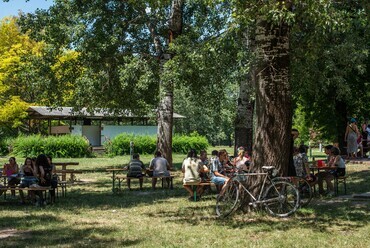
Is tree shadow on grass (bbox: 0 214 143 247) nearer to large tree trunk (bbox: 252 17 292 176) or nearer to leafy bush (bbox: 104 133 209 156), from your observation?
large tree trunk (bbox: 252 17 292 176)

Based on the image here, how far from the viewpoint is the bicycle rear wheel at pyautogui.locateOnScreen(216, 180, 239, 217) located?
34.1ft

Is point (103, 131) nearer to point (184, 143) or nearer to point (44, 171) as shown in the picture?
point (184, 143)

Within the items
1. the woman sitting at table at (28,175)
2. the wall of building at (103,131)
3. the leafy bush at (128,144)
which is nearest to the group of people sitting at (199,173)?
the woman sitting at table at (28,175)

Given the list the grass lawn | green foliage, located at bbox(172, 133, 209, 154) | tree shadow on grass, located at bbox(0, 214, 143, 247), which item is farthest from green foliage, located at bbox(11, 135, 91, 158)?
tree shadow on grass, located at bbox(0, 214, 143, 247)

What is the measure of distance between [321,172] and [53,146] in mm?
25594

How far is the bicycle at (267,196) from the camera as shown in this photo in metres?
10.2

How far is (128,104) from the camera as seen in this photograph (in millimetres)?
25172

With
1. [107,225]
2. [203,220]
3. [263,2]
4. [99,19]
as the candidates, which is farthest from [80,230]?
[99,19]

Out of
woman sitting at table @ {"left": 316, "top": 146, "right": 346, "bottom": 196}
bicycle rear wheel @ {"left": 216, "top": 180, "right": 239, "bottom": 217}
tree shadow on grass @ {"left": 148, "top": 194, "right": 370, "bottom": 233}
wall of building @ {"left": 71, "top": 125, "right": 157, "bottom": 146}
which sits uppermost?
wall of building @ {"left": 71, "top": 125, "right": 157, "bottom": 146}

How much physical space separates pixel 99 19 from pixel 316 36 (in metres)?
11.9

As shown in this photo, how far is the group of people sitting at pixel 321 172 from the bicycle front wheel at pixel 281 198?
228cm

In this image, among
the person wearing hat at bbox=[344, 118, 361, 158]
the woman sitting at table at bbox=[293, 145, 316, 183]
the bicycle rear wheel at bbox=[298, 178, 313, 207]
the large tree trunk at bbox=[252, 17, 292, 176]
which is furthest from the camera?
the person wearing hat at bbox=[344, 118, 361, 158]

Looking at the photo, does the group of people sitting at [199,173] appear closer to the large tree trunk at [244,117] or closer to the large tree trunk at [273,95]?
the large tree trunk at [273,95]

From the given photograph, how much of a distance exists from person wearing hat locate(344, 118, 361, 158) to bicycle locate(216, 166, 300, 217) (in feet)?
39.8
